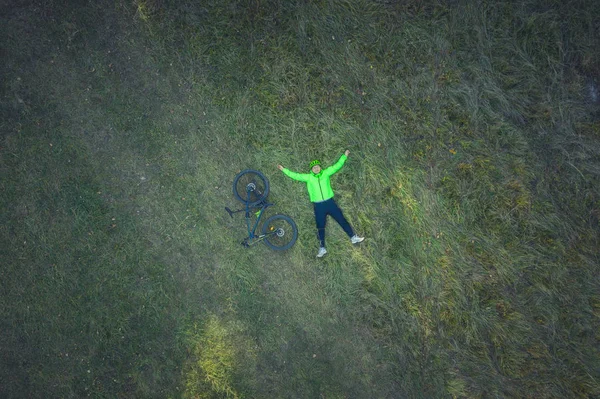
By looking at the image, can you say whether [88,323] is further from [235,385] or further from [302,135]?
[302,135]

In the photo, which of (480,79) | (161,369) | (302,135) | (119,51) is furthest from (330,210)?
(119,51)

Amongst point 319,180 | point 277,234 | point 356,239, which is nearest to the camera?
point 319,180

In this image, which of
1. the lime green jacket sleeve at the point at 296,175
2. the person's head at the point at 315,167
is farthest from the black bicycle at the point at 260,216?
the person's head at the point at 315,167

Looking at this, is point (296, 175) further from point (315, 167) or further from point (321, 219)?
point (321, 219)

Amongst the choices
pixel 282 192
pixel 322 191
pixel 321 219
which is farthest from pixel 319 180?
pixel 282 192

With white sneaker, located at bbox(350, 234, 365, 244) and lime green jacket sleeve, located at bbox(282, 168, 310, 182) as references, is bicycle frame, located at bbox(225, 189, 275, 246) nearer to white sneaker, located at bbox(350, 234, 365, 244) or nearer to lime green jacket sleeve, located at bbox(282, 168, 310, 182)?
lime green jacket sleeve, located at bbox(282, 168, 310, 182)

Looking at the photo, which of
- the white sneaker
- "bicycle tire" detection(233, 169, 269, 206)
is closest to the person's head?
"bicycle tire" detection(233, 169, 269, 206)
